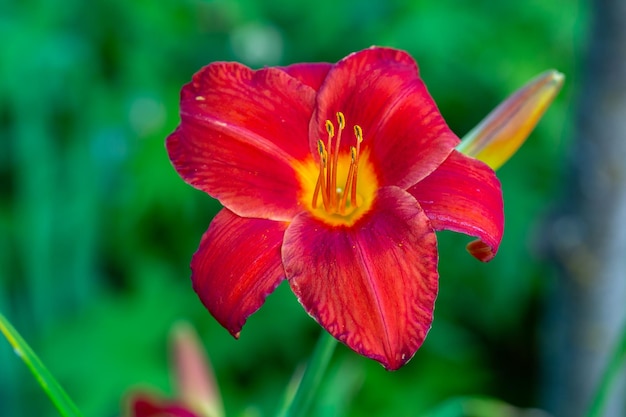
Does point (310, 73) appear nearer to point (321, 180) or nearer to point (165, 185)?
point (321, 180)

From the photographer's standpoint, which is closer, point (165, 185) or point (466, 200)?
point (466, 200)

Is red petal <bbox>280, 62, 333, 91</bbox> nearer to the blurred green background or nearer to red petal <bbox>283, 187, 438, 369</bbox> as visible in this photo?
red petal <bbox>283, 187, 438, 369</bbox>

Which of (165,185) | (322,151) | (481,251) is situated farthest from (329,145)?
(165,185)

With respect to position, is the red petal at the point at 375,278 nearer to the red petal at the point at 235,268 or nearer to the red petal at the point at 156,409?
the red petal at the point at 235,268

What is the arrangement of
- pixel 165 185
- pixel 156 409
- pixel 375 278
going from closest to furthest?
pixel 375 278
pixel 156 409
pixel 165 185

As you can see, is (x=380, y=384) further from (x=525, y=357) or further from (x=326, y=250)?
(x=326, y=250)

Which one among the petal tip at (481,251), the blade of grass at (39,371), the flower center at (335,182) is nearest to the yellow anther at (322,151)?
the flower center at (335,182)
